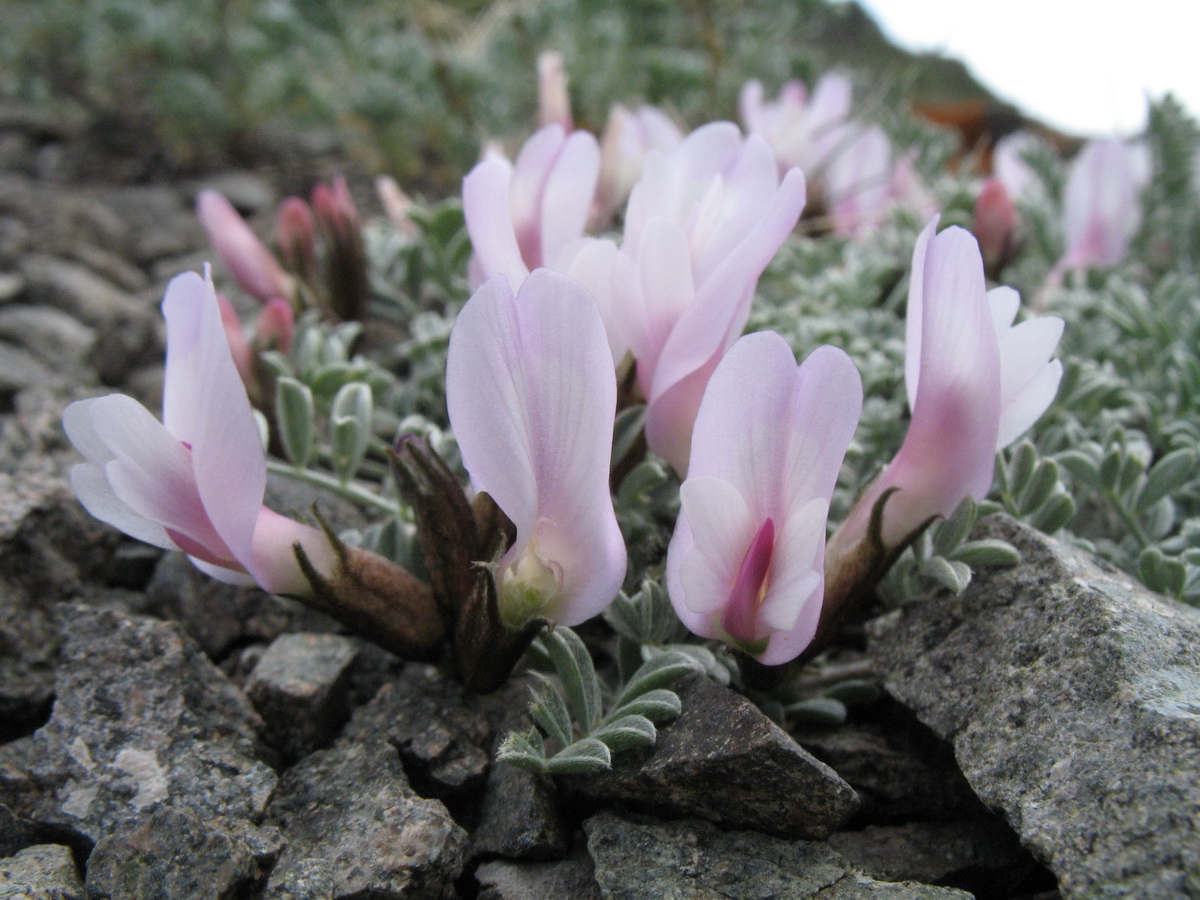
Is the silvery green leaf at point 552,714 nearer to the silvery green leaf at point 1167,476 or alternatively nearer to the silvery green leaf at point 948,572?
the silvery green leaf at point 948,572

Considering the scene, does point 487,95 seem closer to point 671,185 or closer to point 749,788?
point 671,185

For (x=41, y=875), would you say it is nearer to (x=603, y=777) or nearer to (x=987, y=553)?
(x=603, y=777)

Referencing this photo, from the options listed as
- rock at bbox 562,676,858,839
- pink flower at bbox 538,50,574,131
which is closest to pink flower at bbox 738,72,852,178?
pink flower at bbox 538,50,574,131

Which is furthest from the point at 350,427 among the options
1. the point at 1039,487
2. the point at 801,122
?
the point at 801,122

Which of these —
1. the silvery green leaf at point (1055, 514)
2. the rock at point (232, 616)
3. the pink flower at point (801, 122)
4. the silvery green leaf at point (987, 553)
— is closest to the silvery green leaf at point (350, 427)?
the rock at point (232, 616)

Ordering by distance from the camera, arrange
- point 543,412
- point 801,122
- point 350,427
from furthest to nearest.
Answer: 1. point 801,122
2. point 350,427
3. point 543,412

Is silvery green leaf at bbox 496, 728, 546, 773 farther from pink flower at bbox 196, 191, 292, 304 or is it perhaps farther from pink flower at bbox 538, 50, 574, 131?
pink flower at bbox 538, 50, 574, 131

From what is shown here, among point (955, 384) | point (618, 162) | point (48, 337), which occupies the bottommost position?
point (48, 337)
